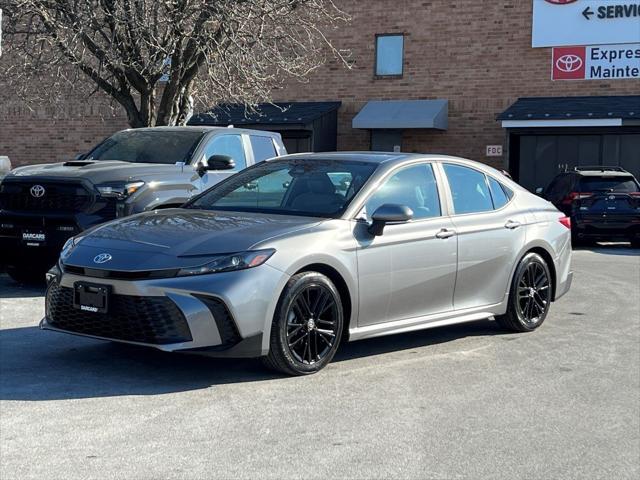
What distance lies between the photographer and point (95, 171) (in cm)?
988

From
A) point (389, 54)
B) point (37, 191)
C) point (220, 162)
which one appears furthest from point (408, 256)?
point (389, 54)

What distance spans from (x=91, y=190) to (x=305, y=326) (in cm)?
416

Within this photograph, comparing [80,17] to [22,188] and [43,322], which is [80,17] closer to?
[22,188]

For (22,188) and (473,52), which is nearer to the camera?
(22,188)

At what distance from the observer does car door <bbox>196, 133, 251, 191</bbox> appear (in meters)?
10.6

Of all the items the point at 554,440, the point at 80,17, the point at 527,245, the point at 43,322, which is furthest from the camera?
the point at 80,17

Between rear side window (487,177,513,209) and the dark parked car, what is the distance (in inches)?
124

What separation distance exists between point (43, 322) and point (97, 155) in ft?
16.4

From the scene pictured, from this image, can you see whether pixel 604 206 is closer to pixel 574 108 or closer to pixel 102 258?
pixel 574 108

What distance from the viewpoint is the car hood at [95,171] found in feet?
32.0

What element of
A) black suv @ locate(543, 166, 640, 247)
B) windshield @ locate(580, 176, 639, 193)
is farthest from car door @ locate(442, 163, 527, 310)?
windshield @ locate(580, 176, 639, 193)

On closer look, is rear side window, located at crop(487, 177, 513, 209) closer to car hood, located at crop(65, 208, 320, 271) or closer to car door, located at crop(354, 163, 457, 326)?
car door, located at crop(354, 163, 457, 326)

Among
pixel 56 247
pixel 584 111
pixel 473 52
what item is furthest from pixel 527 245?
pixel 473 52

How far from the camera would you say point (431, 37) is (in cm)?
2562
